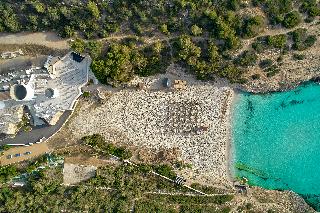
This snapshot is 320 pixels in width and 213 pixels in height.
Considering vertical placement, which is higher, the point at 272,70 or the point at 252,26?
the point at 252,26

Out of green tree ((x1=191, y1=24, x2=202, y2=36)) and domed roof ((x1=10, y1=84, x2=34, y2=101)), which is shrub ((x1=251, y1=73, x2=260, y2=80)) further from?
domed roof ((x1=10, y1=84, x2=34, y2=101))

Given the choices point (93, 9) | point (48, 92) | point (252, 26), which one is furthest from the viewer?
point (48, 92)

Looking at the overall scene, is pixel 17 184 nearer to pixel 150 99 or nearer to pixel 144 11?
pixel 150 99

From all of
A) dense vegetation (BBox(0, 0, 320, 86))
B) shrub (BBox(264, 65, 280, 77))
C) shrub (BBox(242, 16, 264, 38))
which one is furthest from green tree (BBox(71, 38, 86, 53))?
shrub (BBox(264, 65, 280, 77))

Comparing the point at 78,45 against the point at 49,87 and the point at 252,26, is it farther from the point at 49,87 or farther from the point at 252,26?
the point at 252,26

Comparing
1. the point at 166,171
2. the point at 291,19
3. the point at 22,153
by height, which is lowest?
the point at 22,153

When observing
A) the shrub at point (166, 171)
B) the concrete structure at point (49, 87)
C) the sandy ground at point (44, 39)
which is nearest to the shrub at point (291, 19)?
the shrub at point (166, 171)

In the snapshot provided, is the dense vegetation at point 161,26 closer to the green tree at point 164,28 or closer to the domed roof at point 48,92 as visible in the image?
the green tree at point 164,28

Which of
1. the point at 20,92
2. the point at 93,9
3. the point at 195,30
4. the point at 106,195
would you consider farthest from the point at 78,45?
the point at 106,195
